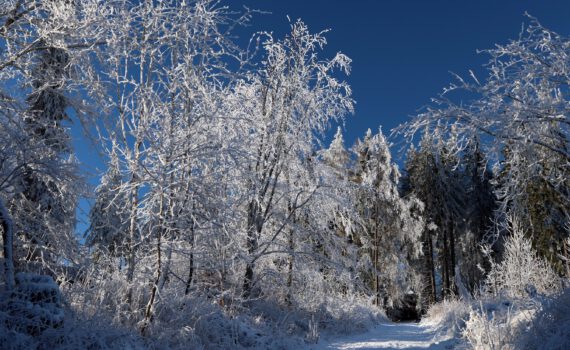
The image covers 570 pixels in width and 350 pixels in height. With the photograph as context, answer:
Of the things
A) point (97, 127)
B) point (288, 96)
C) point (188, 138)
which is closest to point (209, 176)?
point (188, 138)

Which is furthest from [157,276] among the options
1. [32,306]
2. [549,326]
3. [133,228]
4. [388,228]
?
[388,228]

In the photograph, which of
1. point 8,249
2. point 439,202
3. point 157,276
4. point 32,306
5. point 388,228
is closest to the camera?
point 32,306

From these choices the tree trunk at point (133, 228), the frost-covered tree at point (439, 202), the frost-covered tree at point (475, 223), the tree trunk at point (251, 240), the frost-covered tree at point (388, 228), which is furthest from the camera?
the frost-covered tree at point (475, 223)

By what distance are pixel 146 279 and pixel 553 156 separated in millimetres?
6195

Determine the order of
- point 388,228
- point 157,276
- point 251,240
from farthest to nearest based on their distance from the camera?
point 388,228, point 251,240, point 157,276

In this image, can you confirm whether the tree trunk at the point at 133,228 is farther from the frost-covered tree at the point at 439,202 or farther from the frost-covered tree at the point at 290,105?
the frost-covered tree at the point at 439,202

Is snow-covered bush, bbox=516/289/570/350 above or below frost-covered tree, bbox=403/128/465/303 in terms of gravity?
below

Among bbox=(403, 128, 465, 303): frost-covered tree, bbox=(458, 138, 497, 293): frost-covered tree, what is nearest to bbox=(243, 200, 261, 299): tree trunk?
bbox=(403, 128, 465, 303): frost-covered tree

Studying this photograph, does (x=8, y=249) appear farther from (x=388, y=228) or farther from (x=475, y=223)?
(x=475, y=223)

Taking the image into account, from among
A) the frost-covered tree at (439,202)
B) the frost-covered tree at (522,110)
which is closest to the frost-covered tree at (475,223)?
the frost-covered tree at (439,202)

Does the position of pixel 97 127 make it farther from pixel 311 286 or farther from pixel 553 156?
pixel 311 286

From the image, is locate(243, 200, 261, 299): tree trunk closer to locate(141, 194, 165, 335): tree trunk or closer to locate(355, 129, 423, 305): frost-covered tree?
locate(141, 194, 165, 335): tree trunk

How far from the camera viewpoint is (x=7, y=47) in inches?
198

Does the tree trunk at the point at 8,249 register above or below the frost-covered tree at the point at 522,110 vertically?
below
